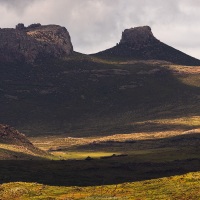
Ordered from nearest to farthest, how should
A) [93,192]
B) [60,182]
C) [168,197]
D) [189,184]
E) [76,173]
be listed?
[168,197]
[189,184]
[93,192]
[60,182]
[76,173]

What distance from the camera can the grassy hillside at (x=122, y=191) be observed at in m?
96.7

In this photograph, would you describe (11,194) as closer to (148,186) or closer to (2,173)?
(148,186)

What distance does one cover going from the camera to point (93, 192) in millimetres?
109750

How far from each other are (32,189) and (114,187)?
1641cm

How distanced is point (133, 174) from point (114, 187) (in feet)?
274

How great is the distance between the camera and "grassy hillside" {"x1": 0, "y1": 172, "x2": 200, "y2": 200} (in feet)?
317

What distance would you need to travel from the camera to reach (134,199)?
3762 inches

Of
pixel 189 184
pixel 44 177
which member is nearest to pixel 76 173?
pixel 44 177

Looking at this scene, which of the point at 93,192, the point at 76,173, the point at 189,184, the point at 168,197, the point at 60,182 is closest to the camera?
the point at 168,197

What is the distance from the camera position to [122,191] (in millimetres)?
107312

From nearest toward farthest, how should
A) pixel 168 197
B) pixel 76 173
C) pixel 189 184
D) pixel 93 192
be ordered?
1. pixel 168 197
2. pixel 189 184
3. pixel 93 192
4. pixel 76 173

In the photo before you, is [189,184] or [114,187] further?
[114,187]

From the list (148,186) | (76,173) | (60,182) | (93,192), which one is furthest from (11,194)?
(76,173)

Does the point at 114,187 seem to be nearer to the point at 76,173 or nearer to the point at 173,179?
the point at 173,179
